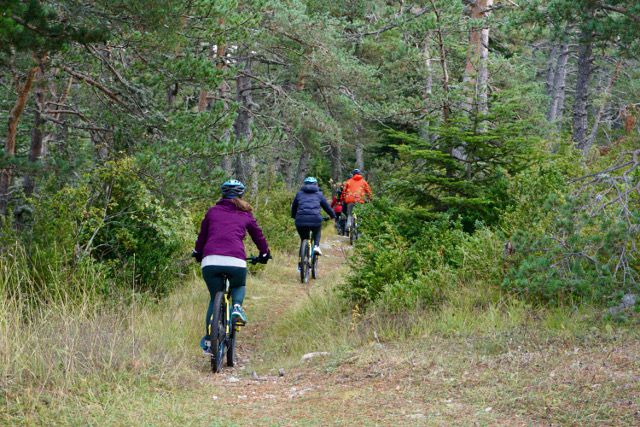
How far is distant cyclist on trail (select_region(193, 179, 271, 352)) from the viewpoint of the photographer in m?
7.96

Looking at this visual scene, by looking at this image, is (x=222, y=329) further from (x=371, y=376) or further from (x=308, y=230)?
(x=308, y=230)

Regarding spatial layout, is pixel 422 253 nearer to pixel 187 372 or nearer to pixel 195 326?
pixel 195 326

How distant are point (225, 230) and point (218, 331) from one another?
1100 millimetres

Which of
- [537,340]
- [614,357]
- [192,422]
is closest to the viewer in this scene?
[192,422]

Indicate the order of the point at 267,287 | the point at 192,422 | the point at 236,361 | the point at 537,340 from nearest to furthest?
the point at 192,422
the point at 537,340
the point at 236,361
the point at 267,287

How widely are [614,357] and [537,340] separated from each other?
0.82 metres

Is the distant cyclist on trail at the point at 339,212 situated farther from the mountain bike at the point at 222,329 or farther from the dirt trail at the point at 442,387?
the dirt trail at the point at 442,387

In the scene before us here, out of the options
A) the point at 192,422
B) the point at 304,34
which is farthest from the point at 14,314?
the point at 304,34

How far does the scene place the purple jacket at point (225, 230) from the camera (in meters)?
7.97

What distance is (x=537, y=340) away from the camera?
23.3 ft

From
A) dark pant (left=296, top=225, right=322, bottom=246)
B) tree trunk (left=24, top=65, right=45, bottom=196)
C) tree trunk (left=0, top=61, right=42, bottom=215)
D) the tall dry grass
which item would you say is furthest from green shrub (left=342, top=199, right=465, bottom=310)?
tree trunk (left=24, top=65, right=45, bottom=196)

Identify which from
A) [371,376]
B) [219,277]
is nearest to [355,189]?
[219,277]

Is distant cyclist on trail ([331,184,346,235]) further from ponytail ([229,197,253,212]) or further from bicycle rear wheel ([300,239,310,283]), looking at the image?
ponytail ([229,197,253,212])

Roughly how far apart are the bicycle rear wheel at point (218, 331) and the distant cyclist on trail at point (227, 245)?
0.14 m
